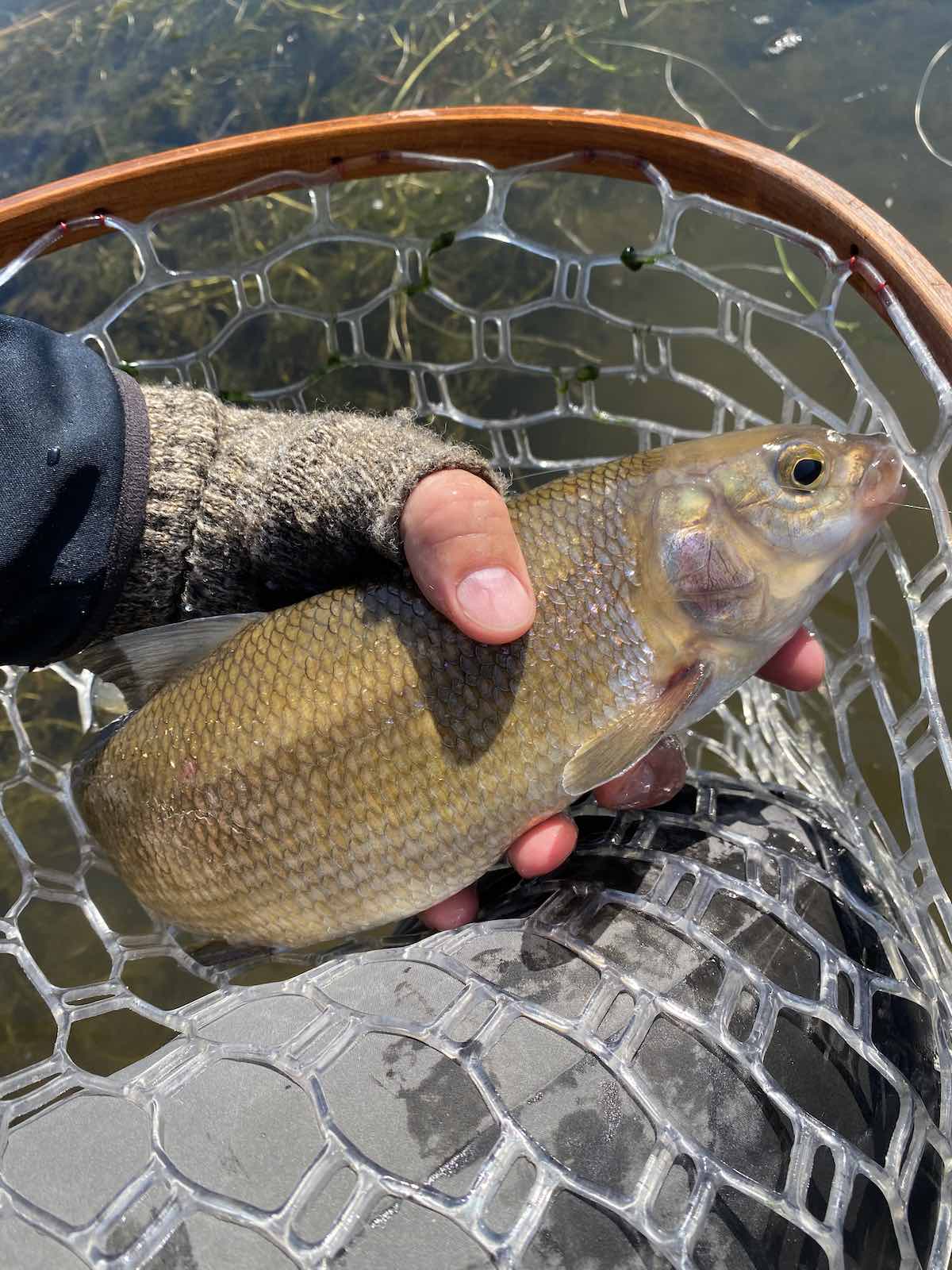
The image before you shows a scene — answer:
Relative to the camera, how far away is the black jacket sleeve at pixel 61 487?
1.94m

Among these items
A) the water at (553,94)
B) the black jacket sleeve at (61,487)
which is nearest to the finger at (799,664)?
the water at (553,94)

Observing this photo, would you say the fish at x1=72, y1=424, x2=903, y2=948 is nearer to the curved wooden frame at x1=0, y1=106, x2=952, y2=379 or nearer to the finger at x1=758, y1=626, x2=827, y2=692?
the finger at x1=758, y1=626, x2=827, y2=692

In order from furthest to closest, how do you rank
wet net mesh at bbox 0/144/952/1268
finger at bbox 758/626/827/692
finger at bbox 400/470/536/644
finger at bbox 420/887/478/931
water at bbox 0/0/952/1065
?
water at bbox 0/0/952/1065
finger at bbox 758/626/827/692
finger at bbox 420/887/478/931
finger at bbox 400/470/536/644
wet net mesh at bbox 0/144/952/1268

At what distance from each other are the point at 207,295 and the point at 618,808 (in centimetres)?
309

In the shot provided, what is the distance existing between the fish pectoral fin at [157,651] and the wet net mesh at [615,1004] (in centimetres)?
52

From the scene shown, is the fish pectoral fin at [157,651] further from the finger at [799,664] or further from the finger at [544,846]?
the finger at [799,664]

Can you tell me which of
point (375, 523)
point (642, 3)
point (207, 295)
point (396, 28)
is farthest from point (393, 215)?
point (375, 523)

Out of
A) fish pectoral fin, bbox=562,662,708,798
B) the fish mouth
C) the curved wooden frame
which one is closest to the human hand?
fish pectoral fin, bbox=562,662,708,798

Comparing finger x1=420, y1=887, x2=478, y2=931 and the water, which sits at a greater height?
the water

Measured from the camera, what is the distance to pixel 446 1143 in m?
1.33

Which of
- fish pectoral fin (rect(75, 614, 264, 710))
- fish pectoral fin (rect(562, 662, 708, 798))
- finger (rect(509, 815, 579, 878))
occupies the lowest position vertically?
finger (rect(509, 815, 579, 878))

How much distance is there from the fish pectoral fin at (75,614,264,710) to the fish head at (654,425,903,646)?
3.23 feet

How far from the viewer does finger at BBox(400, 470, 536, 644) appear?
5.61ft

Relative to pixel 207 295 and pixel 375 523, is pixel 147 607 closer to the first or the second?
pixel 375 523
